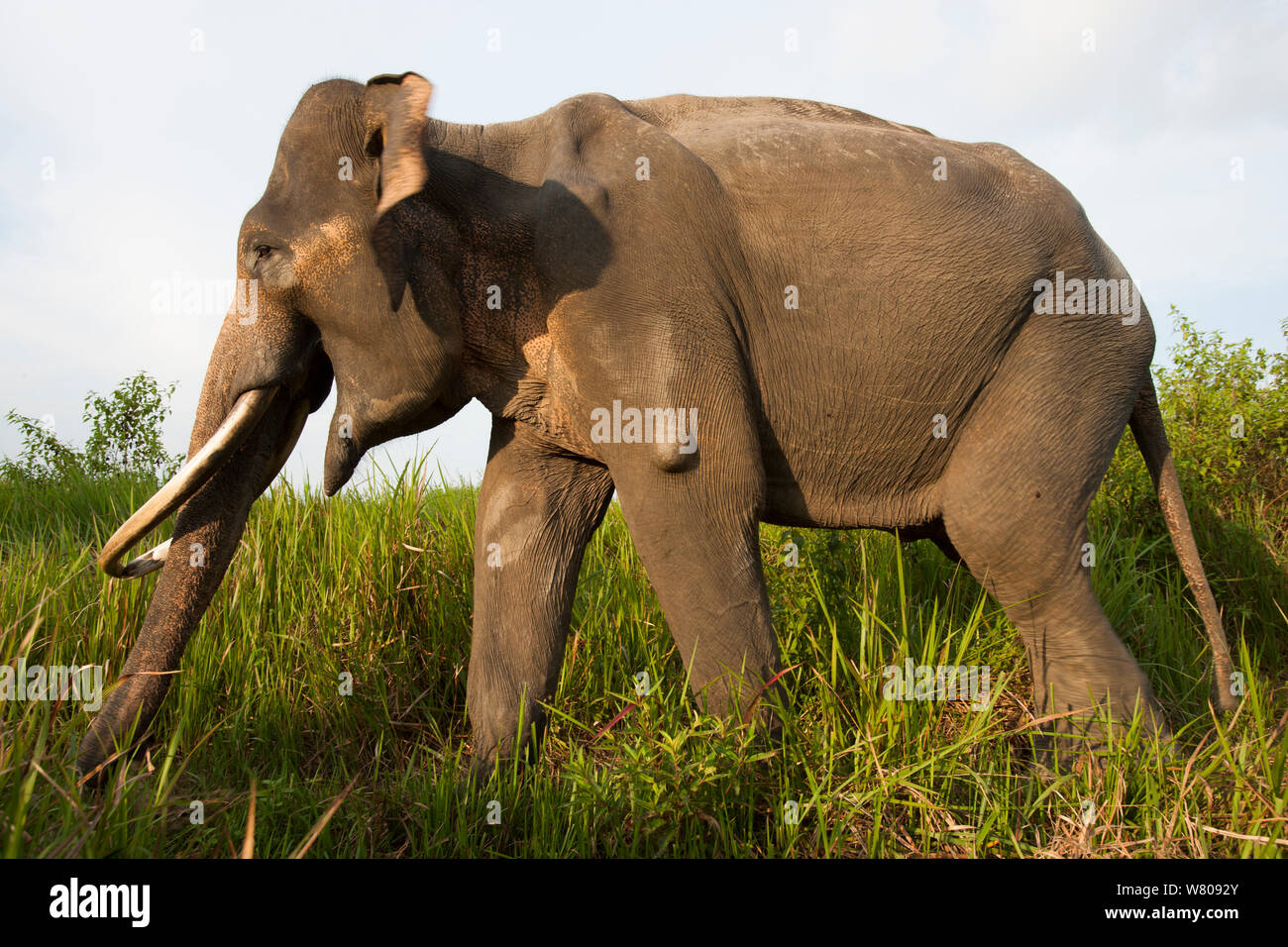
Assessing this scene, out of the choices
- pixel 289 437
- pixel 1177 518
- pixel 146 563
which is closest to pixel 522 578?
pixel 289 437

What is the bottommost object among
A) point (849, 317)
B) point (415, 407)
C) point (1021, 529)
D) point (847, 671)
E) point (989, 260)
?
point (847, 671)

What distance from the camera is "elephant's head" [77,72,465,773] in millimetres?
2576

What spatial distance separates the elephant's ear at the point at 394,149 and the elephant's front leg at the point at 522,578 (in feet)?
2.34

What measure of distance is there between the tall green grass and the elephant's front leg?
0.16 meters

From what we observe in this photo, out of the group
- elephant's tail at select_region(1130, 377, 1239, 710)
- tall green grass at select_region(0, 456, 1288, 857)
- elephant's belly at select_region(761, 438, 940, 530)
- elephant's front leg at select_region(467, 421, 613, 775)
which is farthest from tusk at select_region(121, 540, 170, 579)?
elephant's tail at select_region(1130, 377, 1239, 710)

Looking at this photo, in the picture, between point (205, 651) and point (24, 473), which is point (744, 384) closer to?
point (205, 651)

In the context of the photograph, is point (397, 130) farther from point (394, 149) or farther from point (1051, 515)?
point (1051, 515)

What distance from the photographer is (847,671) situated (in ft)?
9.02

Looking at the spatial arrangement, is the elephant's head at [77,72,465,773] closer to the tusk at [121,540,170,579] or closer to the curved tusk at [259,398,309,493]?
the tusk at [121,540,170,579]

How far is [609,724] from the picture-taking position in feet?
7.83

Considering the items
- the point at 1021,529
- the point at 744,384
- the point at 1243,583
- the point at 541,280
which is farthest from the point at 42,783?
the point at 1243,583

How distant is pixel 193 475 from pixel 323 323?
645 mm

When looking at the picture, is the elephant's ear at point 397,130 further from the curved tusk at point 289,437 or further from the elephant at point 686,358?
the curved tusk at point 289,437

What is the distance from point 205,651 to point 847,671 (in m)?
2.56
